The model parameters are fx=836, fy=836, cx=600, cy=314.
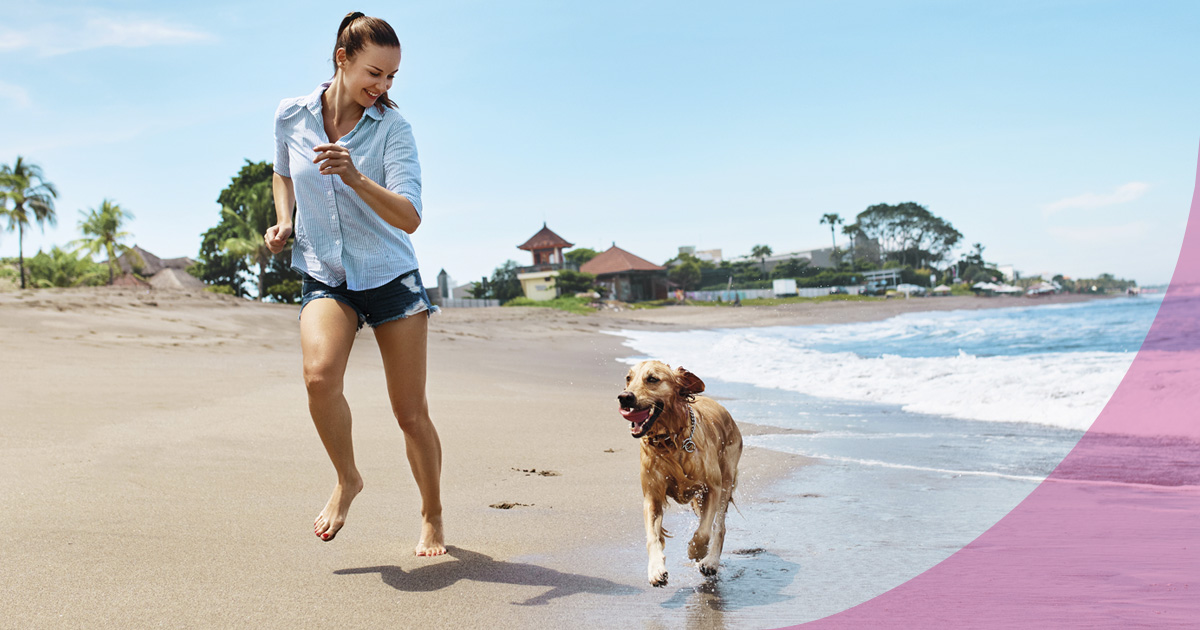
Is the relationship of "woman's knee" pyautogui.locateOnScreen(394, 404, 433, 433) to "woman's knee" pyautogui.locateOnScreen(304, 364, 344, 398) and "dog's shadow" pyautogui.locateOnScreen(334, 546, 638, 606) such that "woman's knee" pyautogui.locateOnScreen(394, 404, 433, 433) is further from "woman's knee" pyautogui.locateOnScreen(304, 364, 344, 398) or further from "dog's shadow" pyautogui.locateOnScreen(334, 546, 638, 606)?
"dog's shadow" pyautogui.locateOnScreen(334, 546, 638, 606)

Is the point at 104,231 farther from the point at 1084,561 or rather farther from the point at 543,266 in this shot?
the point at 1084,561

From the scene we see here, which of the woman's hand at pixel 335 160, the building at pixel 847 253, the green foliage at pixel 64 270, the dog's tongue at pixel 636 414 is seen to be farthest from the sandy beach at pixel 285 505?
the green foliage at pixel 64 270

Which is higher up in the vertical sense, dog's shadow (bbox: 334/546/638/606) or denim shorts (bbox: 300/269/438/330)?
denim shorts (bbox: 300/269/438/330)

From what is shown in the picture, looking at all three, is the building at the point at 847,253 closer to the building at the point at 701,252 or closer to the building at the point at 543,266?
the building at the point at 543,266

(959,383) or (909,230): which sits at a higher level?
(909,230)

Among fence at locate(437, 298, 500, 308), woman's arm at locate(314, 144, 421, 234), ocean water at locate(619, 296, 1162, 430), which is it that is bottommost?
ocean water at locate(619, 296, 1162, 430)

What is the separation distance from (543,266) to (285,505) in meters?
61.4

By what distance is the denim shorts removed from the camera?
10.8 ft

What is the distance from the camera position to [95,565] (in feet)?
10.2

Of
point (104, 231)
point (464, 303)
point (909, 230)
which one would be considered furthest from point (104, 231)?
point (909, 230)

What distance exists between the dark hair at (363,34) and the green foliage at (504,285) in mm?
54520

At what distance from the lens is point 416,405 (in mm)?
3488

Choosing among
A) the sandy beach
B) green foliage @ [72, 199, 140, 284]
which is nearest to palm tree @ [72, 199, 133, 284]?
green foliage @ [72, 199, 140, 284]

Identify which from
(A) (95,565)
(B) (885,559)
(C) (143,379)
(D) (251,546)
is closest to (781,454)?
(B) (885,559)
